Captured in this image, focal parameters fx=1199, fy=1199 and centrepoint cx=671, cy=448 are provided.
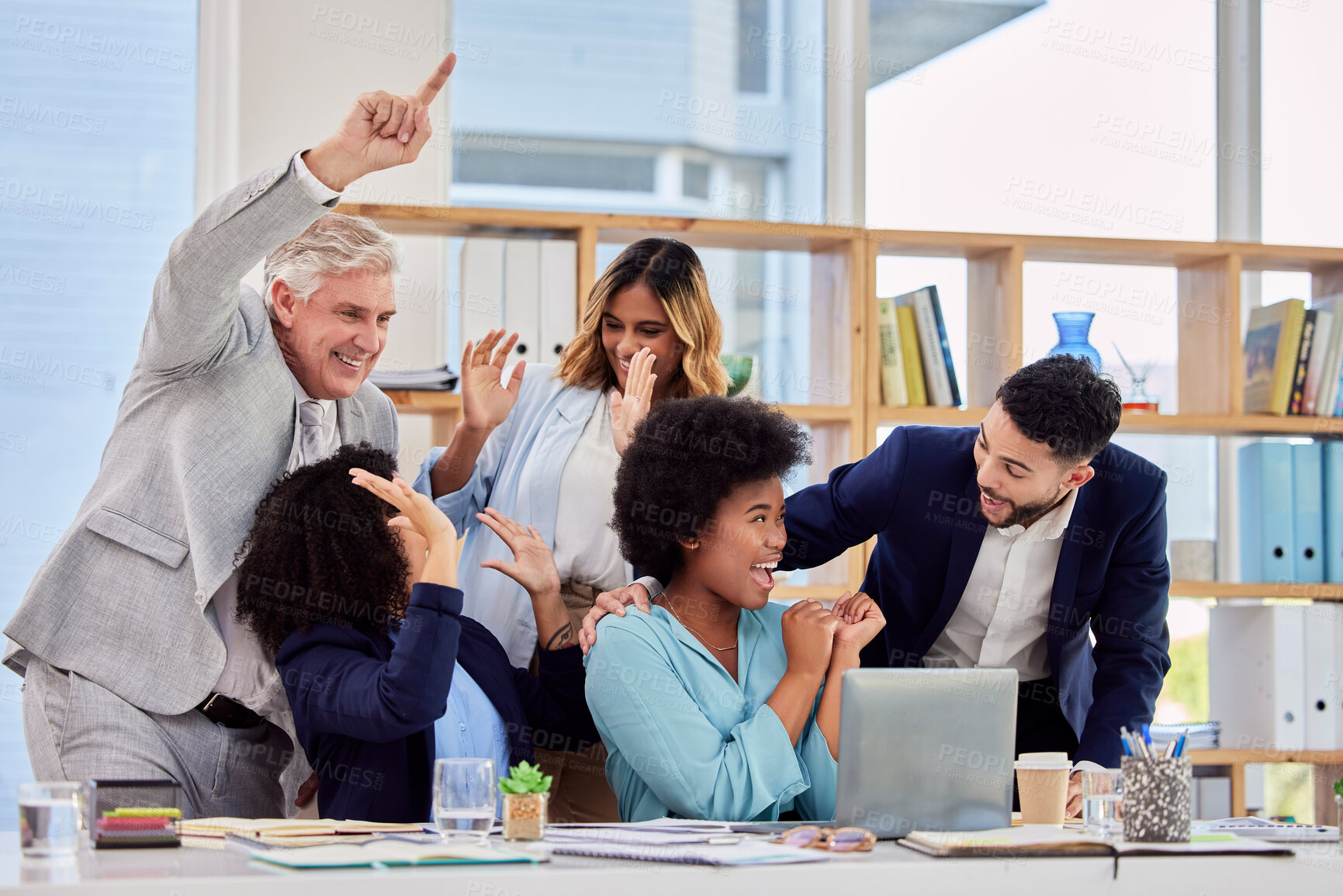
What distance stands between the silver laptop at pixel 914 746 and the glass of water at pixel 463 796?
44cm

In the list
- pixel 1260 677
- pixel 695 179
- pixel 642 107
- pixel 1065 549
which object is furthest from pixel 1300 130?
pixel 1065 549

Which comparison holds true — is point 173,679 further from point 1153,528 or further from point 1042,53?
point 1042,53

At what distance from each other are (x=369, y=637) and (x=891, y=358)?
2.06 meters

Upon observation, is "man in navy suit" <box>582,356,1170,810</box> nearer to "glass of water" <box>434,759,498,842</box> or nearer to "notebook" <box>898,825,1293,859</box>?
"notebook" <box>898,825,1293,859</box>

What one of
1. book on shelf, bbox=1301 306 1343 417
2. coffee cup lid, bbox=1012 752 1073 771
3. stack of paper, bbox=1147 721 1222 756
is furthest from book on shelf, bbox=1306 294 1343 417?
coffee cup lid, bbox=1012 752 1073 771

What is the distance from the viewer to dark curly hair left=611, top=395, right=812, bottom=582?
196 centimetres

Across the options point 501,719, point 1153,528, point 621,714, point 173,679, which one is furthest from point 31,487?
point 1153,528

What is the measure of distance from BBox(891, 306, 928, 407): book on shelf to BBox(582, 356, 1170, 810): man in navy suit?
1231 mm

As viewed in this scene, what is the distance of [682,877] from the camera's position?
1.23 m

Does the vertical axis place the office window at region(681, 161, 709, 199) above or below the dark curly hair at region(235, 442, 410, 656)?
above

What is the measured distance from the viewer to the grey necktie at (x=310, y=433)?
6.76ft

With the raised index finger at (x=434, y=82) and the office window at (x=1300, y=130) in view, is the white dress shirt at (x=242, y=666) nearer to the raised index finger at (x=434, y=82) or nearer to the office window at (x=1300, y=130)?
the raised index finger at (x=434, y=82)

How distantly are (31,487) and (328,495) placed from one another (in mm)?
1905

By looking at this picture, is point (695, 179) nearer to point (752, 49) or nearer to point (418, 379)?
point (752, 49)
